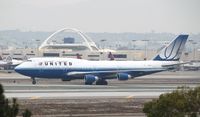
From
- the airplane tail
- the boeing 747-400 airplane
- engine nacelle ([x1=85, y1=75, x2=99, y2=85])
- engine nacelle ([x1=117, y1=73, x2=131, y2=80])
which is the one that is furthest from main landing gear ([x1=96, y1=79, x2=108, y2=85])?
the airplane tail

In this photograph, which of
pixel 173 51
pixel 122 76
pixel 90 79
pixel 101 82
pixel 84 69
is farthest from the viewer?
pixel 173 51

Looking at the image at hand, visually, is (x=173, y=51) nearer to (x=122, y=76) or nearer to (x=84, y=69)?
(x=122, y=76)

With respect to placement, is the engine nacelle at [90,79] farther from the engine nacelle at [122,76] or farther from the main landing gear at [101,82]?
the engine nacelle at [122,76]

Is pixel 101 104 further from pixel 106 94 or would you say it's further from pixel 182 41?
pixel 182 41

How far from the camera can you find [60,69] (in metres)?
87.0

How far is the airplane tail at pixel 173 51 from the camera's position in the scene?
3720 inches

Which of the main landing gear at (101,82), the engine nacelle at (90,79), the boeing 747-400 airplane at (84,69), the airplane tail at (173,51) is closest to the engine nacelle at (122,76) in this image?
the boeing 747-400 airplane at (84,69)

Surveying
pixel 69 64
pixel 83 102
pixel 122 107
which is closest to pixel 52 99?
pixel 83 102

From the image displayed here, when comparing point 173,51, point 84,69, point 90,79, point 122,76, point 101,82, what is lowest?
point 101,82

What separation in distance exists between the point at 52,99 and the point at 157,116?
2331 cm

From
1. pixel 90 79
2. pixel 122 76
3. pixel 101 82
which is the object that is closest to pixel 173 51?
pixel 122 76

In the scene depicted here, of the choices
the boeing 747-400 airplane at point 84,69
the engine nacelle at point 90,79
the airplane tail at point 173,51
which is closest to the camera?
the engine nacelle at point 90,79

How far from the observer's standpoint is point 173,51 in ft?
314

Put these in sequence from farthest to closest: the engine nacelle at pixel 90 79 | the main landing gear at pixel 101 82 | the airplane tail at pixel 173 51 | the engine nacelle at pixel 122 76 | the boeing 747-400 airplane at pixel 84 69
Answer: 1. the airplane tail at pixel 173 51
2. the engine nacelle at pixel 122 76
3. the main landing gear at pixel 101 82
4. the boeing 747-400 airplane at pixel 84 69
5. the engine nacelle at pixel 90 79
